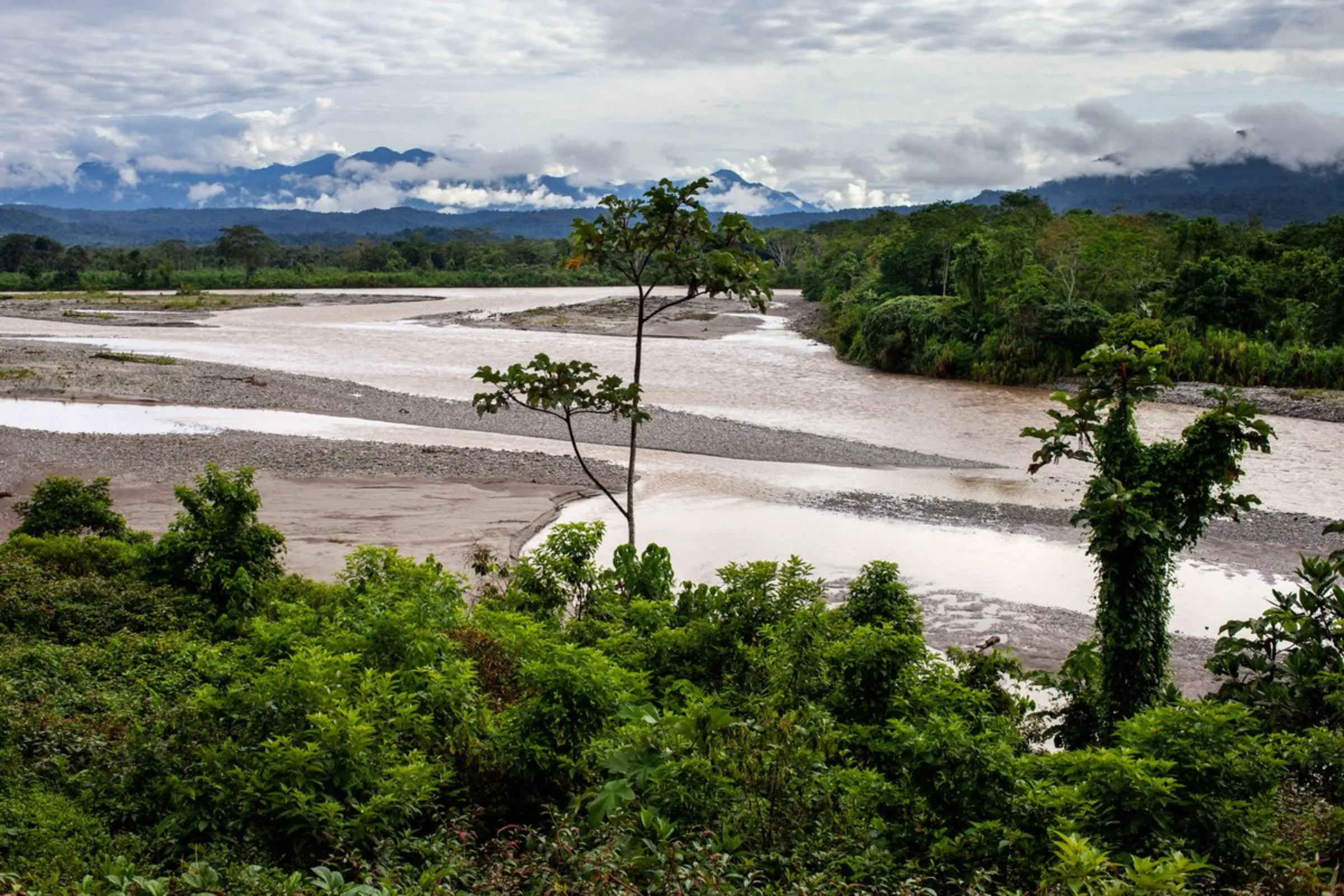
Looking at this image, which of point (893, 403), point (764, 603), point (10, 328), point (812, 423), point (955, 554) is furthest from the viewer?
point (10, 328)

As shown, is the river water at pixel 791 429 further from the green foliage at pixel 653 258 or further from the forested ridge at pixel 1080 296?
the green foliage at pixel 653 258

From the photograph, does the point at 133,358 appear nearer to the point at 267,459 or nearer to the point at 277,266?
the point at 267,459

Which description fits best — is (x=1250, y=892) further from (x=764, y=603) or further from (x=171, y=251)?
(x=171, y=251)

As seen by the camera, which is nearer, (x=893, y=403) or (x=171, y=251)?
(x=893, y=403)

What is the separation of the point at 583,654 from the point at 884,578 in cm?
341

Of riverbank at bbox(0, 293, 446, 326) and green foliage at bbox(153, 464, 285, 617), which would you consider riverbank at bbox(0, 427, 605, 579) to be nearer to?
green foliage at bbox(153, 464, 285, 617)

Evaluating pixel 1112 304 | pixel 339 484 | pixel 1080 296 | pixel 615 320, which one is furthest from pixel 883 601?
pixel 615 320

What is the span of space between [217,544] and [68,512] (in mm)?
3286

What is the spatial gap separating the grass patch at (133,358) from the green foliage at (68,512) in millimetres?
29967

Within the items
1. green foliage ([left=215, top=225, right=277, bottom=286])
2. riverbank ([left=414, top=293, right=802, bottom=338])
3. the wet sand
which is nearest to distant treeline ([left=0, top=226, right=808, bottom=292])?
green foliage ([left=215, top=225, right=277, bottom=286])

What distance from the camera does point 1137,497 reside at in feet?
29.0

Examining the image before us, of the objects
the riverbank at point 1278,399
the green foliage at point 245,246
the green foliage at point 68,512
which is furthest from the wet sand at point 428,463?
the green foliage at point 245,246

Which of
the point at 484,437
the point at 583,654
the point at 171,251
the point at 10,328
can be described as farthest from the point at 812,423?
the point at 171,251

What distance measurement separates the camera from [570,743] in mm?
5777
